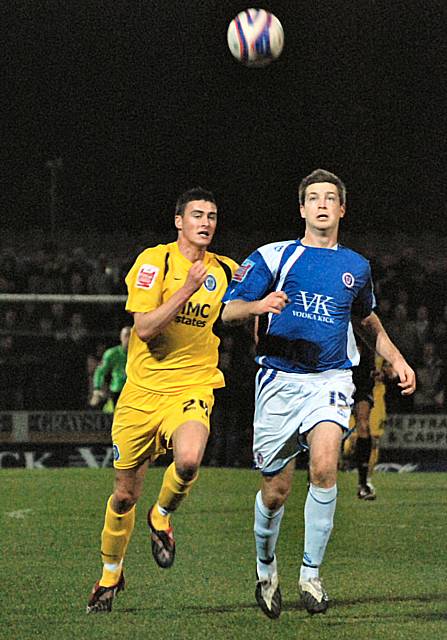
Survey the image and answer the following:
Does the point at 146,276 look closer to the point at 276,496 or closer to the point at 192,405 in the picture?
the point at 192,405

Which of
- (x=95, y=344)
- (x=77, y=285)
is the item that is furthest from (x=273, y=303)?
(x=77, y=285)

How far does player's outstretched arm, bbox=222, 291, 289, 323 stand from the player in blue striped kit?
0.01 meters

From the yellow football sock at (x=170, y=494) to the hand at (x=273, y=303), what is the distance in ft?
4.18

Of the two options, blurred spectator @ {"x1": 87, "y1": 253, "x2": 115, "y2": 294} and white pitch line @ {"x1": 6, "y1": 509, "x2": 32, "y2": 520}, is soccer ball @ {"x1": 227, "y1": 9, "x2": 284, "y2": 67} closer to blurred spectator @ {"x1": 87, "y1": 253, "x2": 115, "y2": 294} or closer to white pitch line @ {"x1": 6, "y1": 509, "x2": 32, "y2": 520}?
white pitch line @ {"x1": 6, "y1": 509, "x2": 32, "y2": 520}

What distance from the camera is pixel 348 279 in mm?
6070

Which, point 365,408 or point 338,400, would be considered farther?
point 365,408

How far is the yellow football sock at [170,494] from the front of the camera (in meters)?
6.50

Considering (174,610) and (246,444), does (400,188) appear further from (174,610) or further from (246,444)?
(174,610)

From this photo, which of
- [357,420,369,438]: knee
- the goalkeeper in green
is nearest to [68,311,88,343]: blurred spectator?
the goalkeeper in green

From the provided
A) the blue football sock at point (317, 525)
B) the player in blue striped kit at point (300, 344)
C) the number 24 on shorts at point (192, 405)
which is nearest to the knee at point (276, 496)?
the player in blue striped kit at point (300, 344)

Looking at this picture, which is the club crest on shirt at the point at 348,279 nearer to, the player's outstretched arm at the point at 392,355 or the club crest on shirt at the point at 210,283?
the player's outstretched arm at the point at 392,355

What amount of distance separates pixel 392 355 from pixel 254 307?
2.78 feet

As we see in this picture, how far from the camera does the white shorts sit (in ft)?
19.4

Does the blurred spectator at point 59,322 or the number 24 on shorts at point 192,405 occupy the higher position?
the number 24 on shorts at point 192,405
